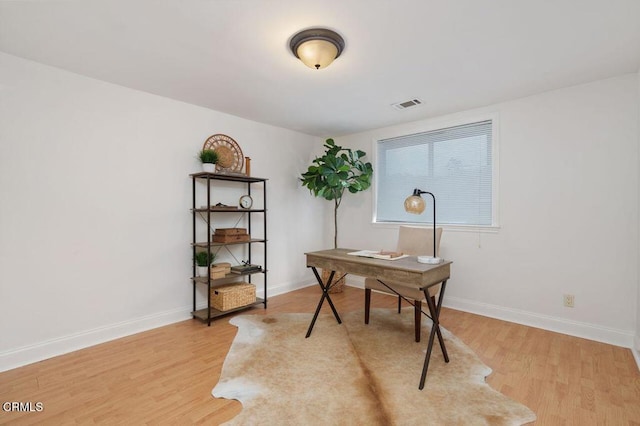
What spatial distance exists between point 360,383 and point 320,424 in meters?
0.47

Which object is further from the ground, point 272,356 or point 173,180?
point 173,180

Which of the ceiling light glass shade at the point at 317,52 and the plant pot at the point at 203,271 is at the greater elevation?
the ceiling light glass shade at the point at 317,52

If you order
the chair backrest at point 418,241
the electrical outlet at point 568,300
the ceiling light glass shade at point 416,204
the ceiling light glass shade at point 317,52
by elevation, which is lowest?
the electrical outlet at point 568,300

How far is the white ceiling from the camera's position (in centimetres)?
178

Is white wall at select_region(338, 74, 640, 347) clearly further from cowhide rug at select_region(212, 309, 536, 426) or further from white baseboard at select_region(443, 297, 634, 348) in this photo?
cowhide rug at select_region(212, 309, 536, 426)

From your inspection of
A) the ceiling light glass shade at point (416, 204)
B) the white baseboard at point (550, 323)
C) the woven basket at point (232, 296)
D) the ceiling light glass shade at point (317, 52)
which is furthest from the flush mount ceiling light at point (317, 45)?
the white baseboard at point (550, 323)

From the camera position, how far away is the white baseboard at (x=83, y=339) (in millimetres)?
2307

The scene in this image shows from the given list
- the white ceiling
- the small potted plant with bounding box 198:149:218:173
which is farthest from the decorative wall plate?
the white ceiling

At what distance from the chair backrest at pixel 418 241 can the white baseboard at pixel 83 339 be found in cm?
249

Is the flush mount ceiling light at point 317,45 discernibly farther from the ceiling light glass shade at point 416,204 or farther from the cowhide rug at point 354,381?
the cowhide rug at point 354,381

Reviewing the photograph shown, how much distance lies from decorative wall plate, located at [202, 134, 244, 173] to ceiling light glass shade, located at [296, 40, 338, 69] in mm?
1744

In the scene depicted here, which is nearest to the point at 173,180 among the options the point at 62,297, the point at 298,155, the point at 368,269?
the point at 62,297

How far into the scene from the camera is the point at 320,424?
1.63 metres

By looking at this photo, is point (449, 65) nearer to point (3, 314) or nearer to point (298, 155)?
point (298, 155)
